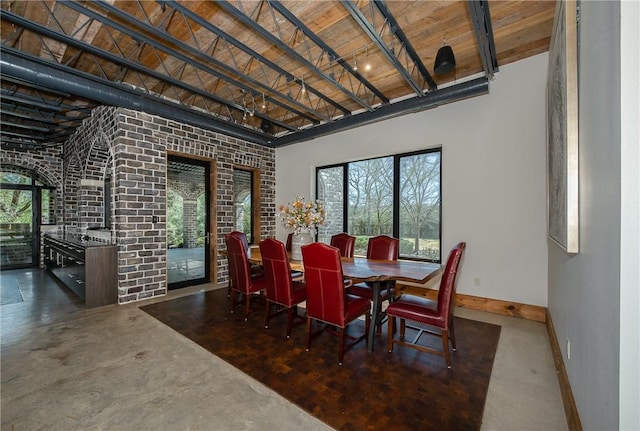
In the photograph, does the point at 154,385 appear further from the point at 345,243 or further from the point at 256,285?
the point at 345,243

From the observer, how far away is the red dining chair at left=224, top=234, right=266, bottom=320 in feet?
10.5

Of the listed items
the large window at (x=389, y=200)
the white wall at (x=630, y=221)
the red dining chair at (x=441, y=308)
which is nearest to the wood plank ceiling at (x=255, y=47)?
the large window at (x=389, y=200)

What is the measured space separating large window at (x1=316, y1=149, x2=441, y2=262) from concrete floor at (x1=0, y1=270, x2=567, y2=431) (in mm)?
1655

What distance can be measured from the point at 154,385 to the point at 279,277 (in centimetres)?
133

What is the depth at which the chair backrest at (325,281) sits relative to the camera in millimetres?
2291

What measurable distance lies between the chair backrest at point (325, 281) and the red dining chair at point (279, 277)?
370mm

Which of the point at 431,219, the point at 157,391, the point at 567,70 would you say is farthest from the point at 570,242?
the point at 157,391

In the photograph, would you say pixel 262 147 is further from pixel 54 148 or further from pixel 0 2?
pixel 54 148

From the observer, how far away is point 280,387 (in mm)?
2002

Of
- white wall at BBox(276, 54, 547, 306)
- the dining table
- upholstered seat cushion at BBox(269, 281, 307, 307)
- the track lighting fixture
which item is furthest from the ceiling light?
upholstered seat cushion at BBox(269, 281, 307, 307)

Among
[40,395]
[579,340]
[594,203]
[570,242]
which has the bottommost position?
[40,395]

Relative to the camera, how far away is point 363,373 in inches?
86.0

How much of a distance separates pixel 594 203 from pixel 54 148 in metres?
9.22

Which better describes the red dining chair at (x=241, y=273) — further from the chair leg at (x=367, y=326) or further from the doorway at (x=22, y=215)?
the doorway at (x=22, y=215)
